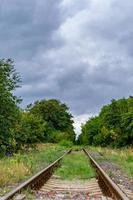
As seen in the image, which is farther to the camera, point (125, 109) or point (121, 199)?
point (125, 109)

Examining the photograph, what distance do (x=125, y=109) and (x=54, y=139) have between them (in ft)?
144

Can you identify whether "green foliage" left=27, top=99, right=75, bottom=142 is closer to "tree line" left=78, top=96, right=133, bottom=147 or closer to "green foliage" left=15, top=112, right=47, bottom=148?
"tree line" left=78, top=96, right=133, bottom=147

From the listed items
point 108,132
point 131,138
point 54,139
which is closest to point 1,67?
point 131,138

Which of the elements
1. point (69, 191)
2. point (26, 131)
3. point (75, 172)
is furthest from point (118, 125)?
point (69, 191)

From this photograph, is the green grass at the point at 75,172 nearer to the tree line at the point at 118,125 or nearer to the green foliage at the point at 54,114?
the tree line at the point at 118,125

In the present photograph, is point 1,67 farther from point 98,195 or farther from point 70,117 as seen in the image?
point 70,117

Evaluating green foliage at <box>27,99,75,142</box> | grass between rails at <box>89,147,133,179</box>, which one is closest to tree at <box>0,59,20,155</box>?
grass between rails at <box>89,147,133,179</box>

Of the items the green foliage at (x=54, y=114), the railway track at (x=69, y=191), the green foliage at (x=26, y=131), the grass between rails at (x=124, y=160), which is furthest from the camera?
the green foliage at (x=54, y=114)

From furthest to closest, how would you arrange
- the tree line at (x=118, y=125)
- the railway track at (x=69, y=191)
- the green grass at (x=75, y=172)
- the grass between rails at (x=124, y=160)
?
A: the tree line at (x=118, y=125)
the grass between rails at (x=124, y=160)
the green grass at (x=75, y=172)
the railway track at (x=69, y=191)

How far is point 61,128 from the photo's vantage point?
5443 inches

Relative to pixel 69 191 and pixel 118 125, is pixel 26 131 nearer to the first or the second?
pixel 118 125

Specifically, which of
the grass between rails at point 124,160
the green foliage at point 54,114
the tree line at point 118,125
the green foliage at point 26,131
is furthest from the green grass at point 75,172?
the green foliage at point 54,114

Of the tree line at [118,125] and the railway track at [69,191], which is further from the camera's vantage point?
the tree line at [118,125]

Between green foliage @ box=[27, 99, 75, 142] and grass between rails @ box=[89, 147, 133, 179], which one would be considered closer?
grass between rails @ box=[89, 147, 133, 179]
